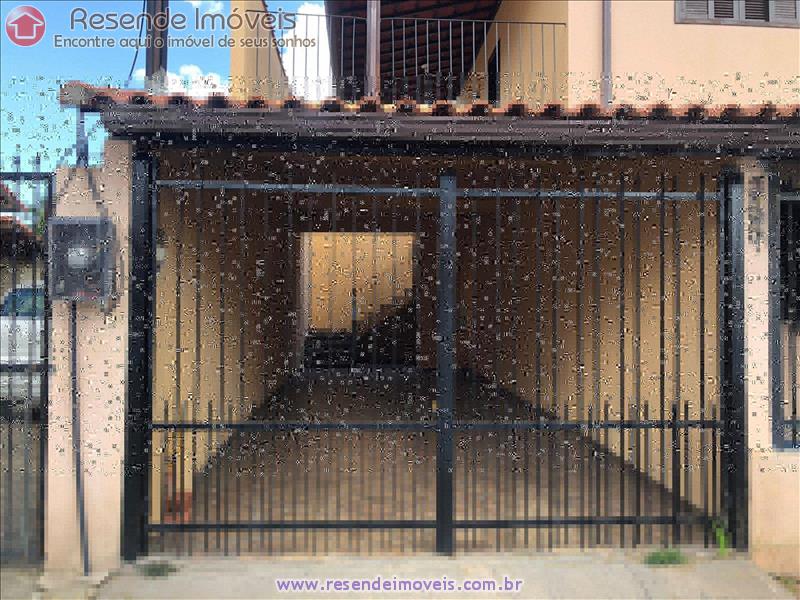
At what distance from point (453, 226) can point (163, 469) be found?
2.63 metres

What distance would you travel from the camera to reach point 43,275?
3678 millimetres

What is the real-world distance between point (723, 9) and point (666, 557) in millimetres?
5783

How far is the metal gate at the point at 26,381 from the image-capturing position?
12.0ft

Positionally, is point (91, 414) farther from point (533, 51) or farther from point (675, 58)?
point (675, 58)

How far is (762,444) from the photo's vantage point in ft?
12.6

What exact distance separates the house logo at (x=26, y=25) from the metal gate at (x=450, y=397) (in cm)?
203

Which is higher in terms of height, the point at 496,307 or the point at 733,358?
the point at 496,307

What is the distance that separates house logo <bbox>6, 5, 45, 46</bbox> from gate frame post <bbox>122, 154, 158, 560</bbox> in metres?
2.49

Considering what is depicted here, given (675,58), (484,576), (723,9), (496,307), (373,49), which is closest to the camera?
(484,576)

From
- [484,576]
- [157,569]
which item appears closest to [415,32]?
[484,576]

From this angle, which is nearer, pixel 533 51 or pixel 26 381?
pixel 26 381

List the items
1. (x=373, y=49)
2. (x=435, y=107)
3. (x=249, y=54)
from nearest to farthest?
(x=435, y=107) → (x=373, y=49) → (x=249, y=54)

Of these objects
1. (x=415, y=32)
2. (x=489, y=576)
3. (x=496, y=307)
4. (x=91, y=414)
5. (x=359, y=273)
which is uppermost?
(x=415, y=32)

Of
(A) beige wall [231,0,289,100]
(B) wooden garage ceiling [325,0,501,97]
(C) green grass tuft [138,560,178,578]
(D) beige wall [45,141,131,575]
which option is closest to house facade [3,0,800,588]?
(D) beige wall [45,141,131,575]
